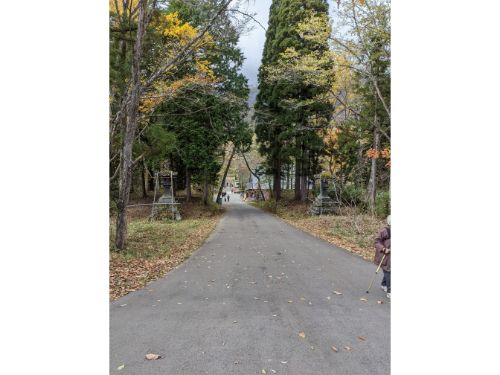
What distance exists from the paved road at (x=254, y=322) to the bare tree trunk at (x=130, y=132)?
6.34ft

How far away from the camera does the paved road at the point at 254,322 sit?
8.38 ft

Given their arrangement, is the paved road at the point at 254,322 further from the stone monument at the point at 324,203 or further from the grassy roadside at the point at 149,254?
the stone monument at the point at 324,203

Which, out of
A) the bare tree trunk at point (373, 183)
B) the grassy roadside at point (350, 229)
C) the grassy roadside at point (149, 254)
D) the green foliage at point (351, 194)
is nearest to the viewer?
the grassy roadside at point (149, 254)

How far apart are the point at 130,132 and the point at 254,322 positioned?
477cm

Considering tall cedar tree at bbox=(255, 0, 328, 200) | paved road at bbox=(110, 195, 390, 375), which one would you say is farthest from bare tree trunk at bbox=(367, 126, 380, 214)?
paved road at bbox=(110, 195, 390, 375)

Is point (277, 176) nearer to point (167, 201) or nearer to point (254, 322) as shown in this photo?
point (167, 201)

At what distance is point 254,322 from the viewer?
3377mm

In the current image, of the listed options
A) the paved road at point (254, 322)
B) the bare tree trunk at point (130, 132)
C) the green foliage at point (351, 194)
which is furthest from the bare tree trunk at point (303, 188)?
the bare tree trunk at point (130, 132)

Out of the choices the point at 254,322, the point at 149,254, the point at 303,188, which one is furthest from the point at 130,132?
the point at 303,188

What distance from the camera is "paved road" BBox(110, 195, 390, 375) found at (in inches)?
101

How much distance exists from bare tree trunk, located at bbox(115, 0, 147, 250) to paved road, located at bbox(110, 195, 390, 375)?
1.93 m
